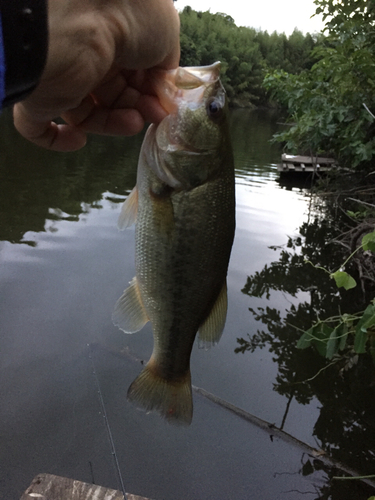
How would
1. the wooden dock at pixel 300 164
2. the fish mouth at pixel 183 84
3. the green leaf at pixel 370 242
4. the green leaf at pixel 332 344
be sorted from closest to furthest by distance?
the fish mouth at pixel 183 84
the green leaf at pixel 370 242
the green leaf at pixel 332 344
the wooden dock at pixel 300 164

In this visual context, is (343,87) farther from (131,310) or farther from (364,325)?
(131,310)

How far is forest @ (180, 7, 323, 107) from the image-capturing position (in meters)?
60.0

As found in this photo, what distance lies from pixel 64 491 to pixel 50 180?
33.6 ft

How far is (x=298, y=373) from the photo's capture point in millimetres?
4910

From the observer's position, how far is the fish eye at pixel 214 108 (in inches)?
58.7

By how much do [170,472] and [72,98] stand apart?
3.16 m

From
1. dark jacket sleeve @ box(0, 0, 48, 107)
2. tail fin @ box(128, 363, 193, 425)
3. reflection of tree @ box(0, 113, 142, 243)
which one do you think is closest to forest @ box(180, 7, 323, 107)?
reflection of tree @ box(0, 113, 142, 243)

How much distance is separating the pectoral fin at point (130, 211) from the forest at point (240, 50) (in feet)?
173

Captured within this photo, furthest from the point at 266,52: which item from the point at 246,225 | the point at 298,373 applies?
the point at 298,373

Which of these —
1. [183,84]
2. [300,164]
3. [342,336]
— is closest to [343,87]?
[342,336]

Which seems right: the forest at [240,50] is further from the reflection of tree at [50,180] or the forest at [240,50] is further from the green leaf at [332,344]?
the green leaf at [332,344]

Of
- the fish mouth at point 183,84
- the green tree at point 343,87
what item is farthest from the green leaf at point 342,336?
the green tree at point 343,87

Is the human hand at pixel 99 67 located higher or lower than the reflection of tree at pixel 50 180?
higher

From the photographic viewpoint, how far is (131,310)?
5.64 feet
